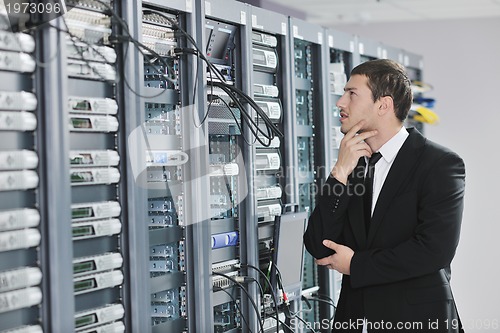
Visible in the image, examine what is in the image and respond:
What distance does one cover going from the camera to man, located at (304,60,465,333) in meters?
2.48

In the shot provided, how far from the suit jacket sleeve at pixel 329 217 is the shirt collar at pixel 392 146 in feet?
0.54

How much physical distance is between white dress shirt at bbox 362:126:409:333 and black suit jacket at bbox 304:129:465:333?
42 millimetres

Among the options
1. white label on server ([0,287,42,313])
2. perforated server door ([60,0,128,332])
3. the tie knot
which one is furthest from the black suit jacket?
white label on server ([0,287,42,313])

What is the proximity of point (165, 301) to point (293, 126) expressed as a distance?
3.68 feet

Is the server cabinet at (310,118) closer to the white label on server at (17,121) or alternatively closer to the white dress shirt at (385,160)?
the white dress shirt at (385,160)

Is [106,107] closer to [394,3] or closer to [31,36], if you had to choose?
[31,36]

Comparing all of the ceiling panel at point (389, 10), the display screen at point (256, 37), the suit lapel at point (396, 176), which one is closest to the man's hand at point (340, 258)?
the suit lapel at point (396, 176)

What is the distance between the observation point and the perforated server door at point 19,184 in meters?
2.02

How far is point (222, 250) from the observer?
119 inches

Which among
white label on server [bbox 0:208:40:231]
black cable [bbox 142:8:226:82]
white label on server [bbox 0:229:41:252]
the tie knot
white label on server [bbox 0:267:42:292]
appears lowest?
white label on server [bbox 0:267:42:292]

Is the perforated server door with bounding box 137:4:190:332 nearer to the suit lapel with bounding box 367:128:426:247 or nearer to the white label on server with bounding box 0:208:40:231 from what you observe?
the white label on server with bounding box 0:208:40:231

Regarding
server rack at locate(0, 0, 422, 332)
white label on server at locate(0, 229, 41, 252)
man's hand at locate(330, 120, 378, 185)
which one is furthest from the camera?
man's hand at locate(330, 120, 378, 185)

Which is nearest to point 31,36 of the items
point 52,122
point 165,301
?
point 52,122

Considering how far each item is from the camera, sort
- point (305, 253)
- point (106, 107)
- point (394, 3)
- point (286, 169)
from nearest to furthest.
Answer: point (106, 107), point (286, 169), point (305, 253), point (394, 3)
